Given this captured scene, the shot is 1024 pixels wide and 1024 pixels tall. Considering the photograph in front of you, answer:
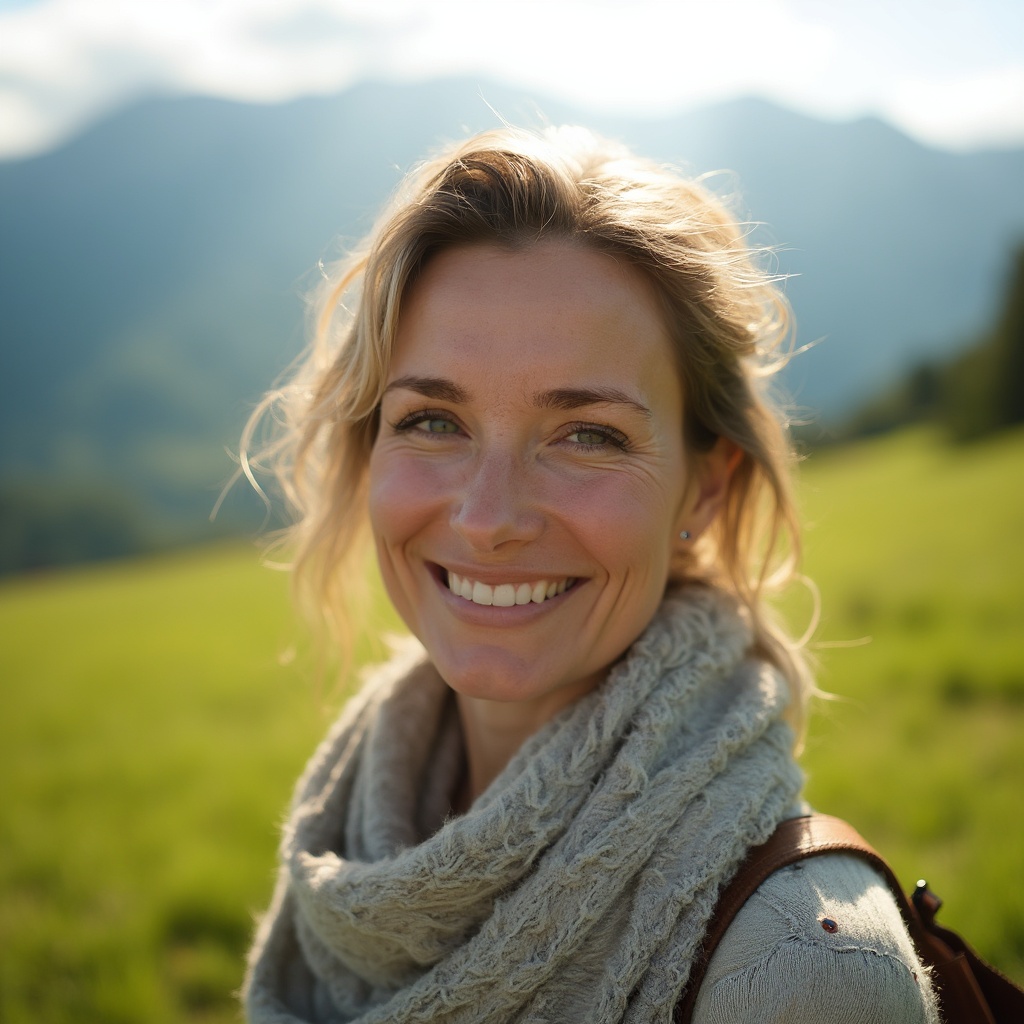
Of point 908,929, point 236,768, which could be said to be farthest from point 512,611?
point 236,768

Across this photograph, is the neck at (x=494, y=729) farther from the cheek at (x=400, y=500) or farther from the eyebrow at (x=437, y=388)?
the eyebrow at (x=437, y=388)

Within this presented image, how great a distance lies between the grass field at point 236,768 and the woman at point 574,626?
0.46 metres

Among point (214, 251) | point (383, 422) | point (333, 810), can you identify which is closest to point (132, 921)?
point (333, 810)

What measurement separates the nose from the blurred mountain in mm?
86785

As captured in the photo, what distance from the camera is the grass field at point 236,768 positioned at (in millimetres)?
3379

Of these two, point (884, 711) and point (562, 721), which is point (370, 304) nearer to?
point (562, 721)

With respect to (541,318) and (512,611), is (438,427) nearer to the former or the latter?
(541,318)

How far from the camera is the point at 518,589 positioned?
1.85 metres

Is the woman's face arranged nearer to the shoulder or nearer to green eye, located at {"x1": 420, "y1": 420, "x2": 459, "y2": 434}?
green eye, located at {"x1": 420, "y1": 420, "x2": 459, "y2": 434}

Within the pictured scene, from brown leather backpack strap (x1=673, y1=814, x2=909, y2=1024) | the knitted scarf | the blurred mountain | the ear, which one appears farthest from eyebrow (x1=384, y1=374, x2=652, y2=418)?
the blurred mountain

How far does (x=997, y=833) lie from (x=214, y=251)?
153841 millimetres

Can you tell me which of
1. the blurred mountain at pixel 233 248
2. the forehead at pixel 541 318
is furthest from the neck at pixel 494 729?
the blurred mountain at pixel 233 248

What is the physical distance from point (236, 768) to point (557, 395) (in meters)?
4.71

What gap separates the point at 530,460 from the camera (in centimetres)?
179
